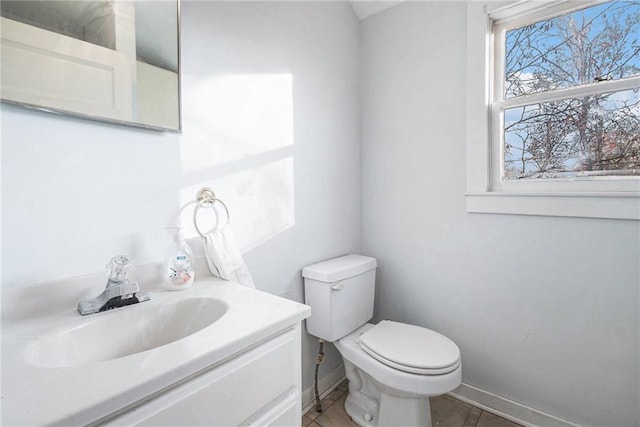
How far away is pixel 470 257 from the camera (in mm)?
1506

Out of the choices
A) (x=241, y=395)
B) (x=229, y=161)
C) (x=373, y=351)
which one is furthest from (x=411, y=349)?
(x=229, y=161)

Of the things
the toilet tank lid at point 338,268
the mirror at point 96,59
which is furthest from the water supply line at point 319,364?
the mirror at point 96,59

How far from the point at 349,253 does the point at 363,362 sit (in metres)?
0.67

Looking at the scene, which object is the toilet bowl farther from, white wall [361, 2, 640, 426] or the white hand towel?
the white hand towel

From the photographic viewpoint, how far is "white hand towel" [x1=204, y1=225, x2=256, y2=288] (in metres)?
1.05

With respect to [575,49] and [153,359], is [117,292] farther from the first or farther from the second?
[575,49]

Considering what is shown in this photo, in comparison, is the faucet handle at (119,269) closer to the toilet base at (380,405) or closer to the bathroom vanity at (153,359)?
the bathroom vanity at (153,359)

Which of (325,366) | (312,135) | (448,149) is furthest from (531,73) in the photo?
(325,366)

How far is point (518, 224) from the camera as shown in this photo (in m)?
1.37

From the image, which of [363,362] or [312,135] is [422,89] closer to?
[312,135]

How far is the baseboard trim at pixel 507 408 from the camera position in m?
1.32

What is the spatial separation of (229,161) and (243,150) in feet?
0.28

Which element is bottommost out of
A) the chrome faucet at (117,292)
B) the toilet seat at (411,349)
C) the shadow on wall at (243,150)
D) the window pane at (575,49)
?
the toilet seat at (411,349)

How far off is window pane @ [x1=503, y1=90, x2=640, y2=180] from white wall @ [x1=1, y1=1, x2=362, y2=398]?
852 mm
